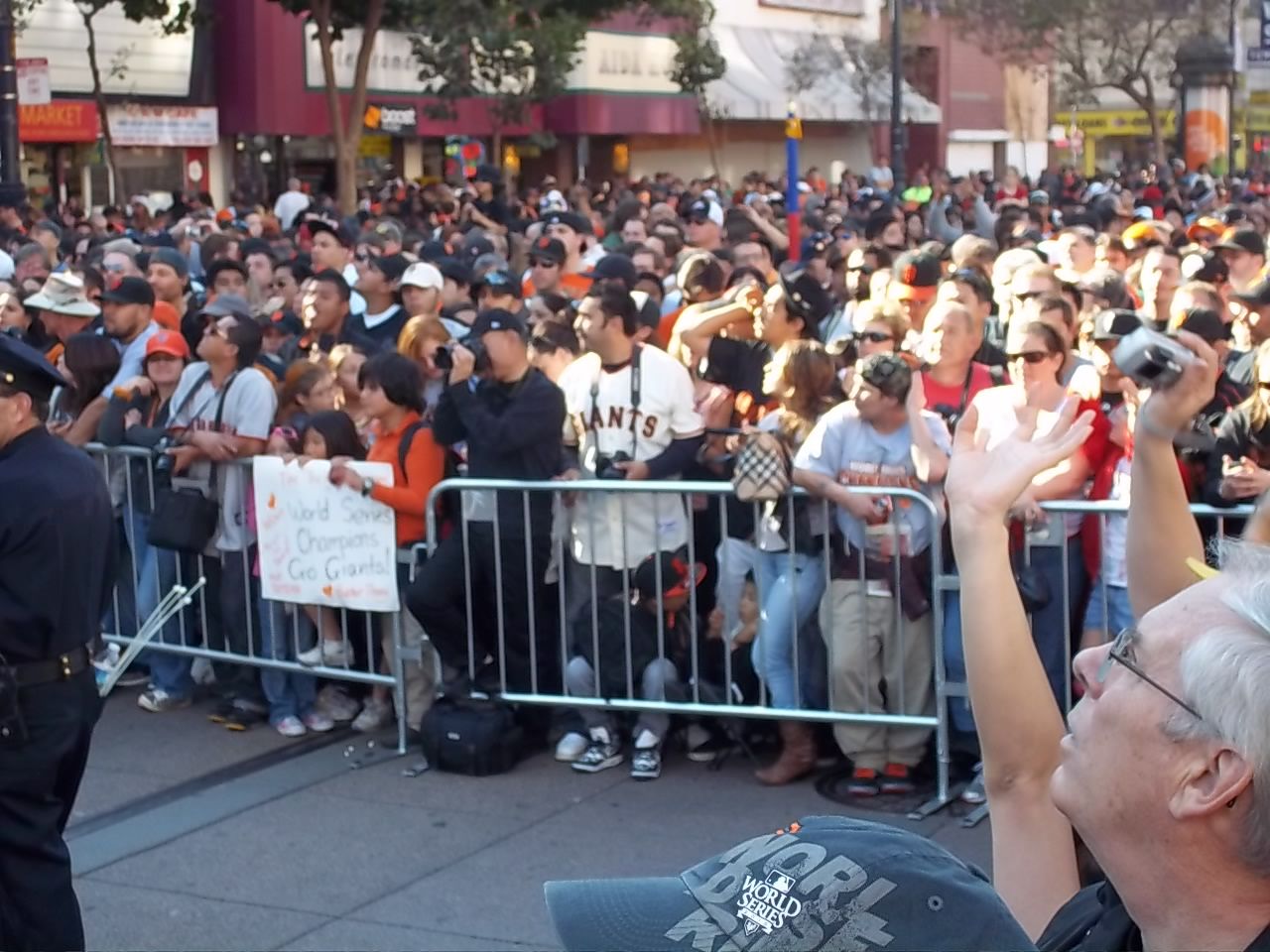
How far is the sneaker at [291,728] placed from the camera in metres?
7.95

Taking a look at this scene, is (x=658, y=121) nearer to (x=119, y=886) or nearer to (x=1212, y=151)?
(x=1212, y=151)

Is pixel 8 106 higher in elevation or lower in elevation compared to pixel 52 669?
higher

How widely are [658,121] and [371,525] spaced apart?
35.8 metres

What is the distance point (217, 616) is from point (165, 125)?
79.2 feet

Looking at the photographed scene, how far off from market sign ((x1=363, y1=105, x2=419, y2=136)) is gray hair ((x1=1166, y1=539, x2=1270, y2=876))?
32166 millimetres

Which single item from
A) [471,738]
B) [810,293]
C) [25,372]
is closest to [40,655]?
[25,372]

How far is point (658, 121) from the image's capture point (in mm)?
42375

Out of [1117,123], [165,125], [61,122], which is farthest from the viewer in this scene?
[1117,123]

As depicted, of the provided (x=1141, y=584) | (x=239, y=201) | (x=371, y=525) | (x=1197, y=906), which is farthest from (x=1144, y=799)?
(x=239, y=201)

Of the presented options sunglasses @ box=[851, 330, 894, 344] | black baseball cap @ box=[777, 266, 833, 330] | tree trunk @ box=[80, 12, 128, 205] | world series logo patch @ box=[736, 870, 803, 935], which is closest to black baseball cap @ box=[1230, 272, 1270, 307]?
sunglasses @ box=[851, 330, 894, 344]

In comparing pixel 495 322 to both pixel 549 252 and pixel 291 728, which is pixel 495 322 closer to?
pixel 291 728

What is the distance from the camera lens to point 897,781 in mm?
6973

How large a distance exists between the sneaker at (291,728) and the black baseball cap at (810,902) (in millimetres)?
6234

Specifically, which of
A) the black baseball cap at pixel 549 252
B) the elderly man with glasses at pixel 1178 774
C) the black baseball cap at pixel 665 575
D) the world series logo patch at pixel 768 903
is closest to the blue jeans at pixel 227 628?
the black baseball cap at pixel 665 575
